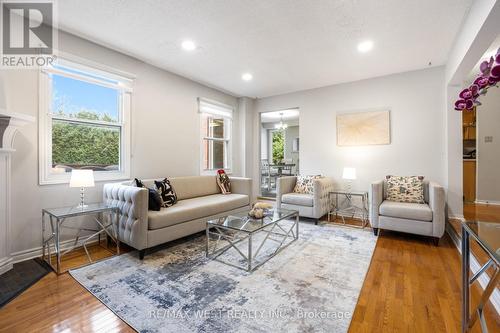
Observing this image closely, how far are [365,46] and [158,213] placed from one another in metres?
3.32

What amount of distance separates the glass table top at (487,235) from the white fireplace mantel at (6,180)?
3.42 m

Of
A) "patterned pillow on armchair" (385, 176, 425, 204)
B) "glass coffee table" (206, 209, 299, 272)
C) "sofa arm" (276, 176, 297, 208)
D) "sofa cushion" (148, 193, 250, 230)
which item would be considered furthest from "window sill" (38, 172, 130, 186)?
"patterned pillow on armchair" (385, 176, 425, 204)

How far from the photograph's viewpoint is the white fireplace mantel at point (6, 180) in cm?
212

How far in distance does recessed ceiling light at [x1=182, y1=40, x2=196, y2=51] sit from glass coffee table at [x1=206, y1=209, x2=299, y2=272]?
7.33 feet

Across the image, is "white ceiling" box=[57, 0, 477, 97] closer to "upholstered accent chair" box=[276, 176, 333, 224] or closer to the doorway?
"upholstered accent chair" box=[276, 176, 333, 224]

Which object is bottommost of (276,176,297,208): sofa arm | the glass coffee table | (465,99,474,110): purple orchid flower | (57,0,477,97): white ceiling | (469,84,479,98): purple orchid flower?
the glass coffee table

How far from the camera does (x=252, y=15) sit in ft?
7.95

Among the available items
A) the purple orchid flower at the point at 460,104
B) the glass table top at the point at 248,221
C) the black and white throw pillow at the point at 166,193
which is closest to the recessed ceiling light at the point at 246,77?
the black and white throw pillow at the point at 166,193

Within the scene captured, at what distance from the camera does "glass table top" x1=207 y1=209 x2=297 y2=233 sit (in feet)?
8.00

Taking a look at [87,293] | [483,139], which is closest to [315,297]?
[87,293]

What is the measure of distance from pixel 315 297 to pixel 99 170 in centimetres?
302

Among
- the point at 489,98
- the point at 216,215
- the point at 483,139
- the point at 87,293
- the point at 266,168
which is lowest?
the point at 87,293

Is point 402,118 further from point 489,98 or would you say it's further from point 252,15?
point 252,15

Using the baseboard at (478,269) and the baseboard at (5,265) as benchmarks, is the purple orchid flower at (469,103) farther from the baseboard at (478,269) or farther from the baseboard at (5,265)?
the baseboard at (5,265)
